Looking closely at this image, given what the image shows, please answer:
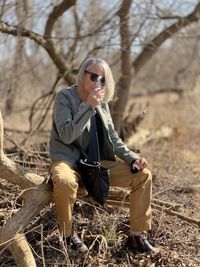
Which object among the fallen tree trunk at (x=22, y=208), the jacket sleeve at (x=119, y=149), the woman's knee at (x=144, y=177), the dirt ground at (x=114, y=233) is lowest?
the dirt ground at (x=114, y=233)

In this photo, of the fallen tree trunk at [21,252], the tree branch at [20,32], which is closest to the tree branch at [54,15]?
the tree branch at [20,32]

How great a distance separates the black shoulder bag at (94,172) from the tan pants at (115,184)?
9 cm

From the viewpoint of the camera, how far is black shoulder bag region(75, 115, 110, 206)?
168 inches

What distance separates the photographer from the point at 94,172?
4266 millimetres

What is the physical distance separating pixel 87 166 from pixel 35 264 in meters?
0.79

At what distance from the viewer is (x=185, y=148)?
914 centimetres

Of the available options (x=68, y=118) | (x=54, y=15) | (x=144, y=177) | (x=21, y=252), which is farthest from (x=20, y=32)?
(x=21, y=252)

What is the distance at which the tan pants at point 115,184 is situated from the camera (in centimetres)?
402

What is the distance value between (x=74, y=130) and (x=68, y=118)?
147 millimetres

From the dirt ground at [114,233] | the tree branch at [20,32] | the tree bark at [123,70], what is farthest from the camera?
the tree bark at [123,70]

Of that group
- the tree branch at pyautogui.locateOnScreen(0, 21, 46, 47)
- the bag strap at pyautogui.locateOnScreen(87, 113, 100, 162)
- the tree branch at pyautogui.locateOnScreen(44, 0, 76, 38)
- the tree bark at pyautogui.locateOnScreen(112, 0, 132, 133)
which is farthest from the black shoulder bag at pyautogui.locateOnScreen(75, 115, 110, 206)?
the tree bark at pyautogui.locateOnScreen(112, 0, 132, 133)

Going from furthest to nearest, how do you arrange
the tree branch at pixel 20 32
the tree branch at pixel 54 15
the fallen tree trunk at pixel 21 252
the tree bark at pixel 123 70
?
the tree bark at pixel 123 70 → the tree branch at pixel 54 15 → the tree branch at pixel 20 32 → the fallen tree trunk at pixel 21 252

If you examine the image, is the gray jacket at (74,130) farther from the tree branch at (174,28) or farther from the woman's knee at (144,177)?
the tree branch at (174,28)

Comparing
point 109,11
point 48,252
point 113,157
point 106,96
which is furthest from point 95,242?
point 109,11
